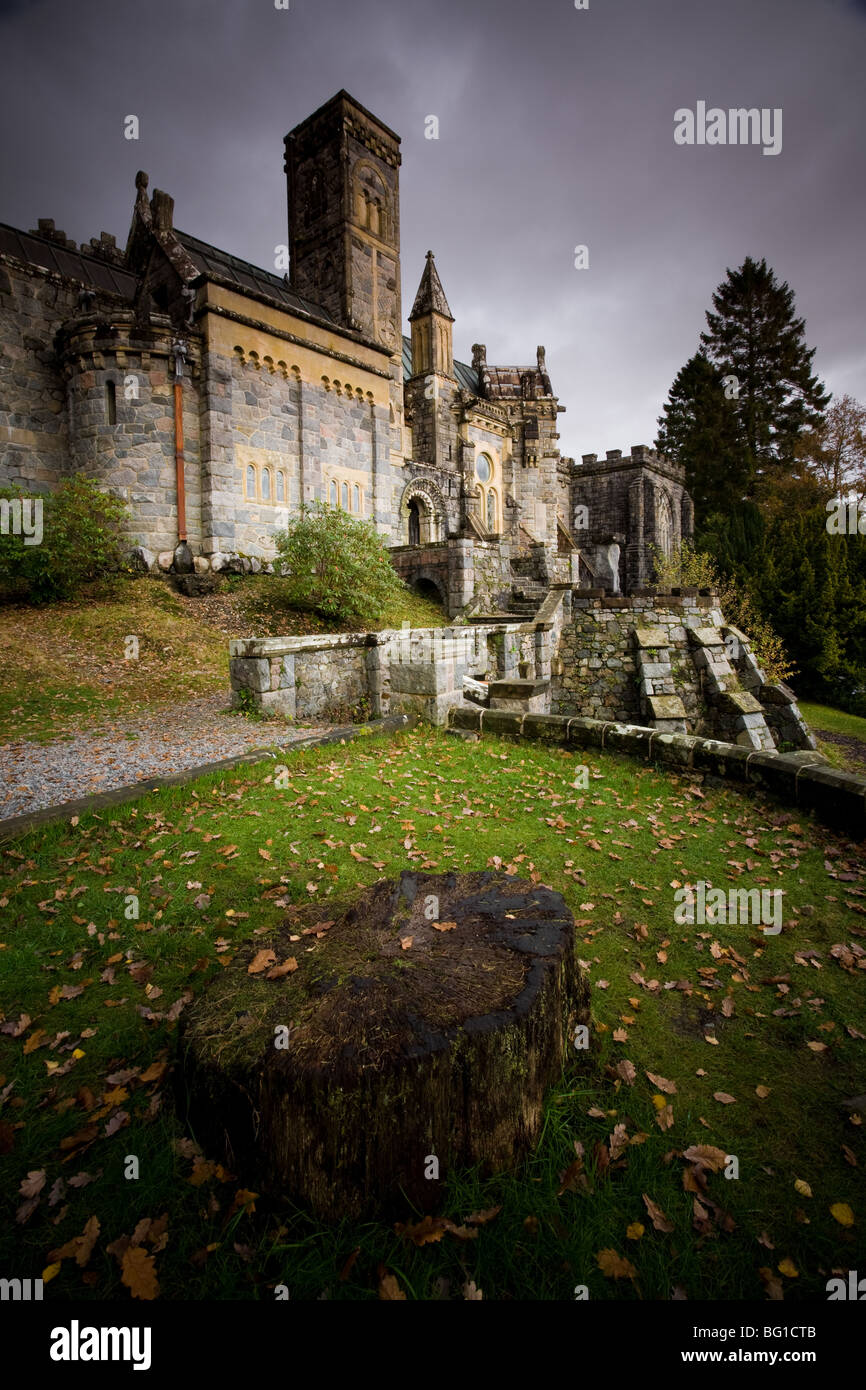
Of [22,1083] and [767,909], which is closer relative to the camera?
[22,1083]

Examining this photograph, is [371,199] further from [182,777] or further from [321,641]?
[182,777]

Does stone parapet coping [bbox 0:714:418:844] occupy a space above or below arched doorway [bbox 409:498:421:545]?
below

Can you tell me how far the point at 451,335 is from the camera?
2448 centimetres

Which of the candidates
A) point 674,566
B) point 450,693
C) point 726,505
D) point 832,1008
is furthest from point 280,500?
point 726,505

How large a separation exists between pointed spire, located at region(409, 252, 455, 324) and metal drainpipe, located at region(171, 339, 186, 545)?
12.6m

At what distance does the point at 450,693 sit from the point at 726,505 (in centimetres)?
3420

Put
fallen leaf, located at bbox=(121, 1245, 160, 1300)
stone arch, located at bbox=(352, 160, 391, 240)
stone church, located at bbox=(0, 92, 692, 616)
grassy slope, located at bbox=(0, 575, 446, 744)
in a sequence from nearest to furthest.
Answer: fallen leaf, located at bbox=(121, 1245, 160, 1300), grassy slope, located at bbox=(0, 575, 446, 744), stone church, located at bbox=(0, 92, 692, 616), stone arch, located at bbox=(352, 160, 391, 240)

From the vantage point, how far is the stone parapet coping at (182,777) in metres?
4.39

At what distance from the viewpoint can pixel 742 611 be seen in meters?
18.1

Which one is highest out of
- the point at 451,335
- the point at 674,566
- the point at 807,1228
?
the point at 451,335

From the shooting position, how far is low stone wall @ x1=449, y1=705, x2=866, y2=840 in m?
4.86

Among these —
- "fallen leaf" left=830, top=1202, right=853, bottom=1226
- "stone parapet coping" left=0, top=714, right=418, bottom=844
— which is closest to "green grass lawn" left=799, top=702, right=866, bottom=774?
"stone parapet coping" left=0, top=714, right=418, bottom=844

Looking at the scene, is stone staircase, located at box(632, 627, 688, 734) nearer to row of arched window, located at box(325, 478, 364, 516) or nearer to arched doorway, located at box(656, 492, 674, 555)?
row of arched window, located at box(325, 478, 364, 516)
